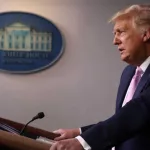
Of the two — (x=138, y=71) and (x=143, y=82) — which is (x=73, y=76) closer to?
(x=138, y=71)

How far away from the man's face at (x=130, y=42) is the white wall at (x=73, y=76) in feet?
Answer: 5.17

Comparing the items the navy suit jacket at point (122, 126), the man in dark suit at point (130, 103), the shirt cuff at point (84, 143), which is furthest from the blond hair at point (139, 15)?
the shirt cuff at point (84, 143)

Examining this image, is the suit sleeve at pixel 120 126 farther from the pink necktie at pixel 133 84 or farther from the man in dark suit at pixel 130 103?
the pink necktie at pixel 133 84

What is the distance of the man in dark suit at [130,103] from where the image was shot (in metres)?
1.07

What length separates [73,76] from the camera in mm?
2986

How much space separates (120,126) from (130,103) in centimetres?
11

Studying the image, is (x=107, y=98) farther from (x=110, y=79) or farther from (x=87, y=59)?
(x=87, y=59)

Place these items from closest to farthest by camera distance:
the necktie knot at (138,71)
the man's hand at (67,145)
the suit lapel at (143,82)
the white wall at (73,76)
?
the man's hand at (67,145), the suit lapel at (143,82), the necktie knot at (138,71), the white wall at (73,76)

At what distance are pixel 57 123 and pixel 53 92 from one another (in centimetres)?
31

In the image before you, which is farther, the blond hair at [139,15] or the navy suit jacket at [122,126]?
the blond hair at [139,15]

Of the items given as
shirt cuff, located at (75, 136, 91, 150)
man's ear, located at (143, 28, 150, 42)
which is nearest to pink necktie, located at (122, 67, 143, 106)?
man's ear, located at (143, 28, 150, 42)

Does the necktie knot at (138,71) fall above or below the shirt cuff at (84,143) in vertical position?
above

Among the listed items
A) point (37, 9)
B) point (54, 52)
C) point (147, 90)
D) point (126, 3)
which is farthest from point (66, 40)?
point (147, 90)

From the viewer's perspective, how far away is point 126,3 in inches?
116
